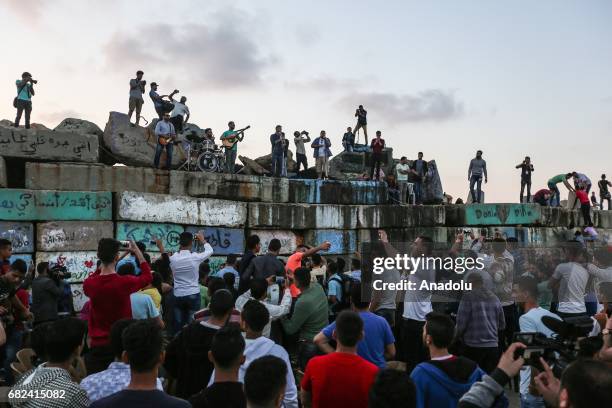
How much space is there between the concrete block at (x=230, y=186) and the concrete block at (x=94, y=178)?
43cm

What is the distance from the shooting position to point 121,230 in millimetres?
14039

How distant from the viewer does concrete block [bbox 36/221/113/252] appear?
13.0 metres

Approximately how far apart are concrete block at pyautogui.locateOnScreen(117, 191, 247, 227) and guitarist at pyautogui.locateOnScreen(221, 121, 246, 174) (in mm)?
1318

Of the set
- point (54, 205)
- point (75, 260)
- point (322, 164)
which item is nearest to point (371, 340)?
point (75, 260)

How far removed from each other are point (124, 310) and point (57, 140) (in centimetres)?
962

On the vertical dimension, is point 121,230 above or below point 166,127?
below

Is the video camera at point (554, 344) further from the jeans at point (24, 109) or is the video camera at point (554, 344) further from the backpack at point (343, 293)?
the jeans at point (24, 109)

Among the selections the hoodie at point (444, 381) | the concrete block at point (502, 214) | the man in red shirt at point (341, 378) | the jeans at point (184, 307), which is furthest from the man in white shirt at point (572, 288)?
the concrete block at point (502, 214)

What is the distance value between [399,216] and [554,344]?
1595 cm

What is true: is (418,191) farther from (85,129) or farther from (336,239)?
(85,129)

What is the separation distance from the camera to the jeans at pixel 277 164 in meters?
18.0

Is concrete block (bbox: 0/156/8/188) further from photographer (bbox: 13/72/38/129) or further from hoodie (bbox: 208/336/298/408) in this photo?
hoodie (bbox: 208/336/298/408)

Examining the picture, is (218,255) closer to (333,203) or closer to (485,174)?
(333,203)

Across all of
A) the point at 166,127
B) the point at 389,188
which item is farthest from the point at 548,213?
the point at 166,127
